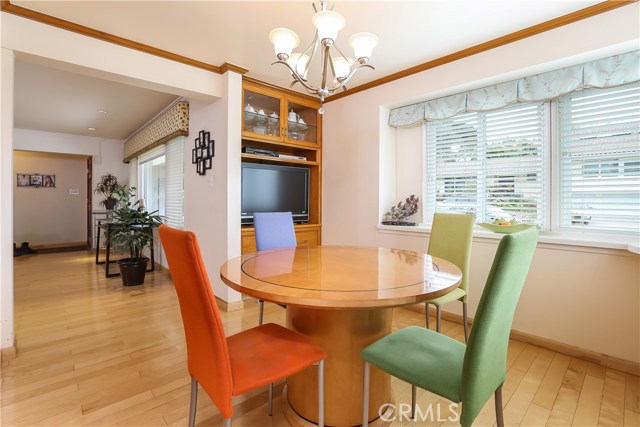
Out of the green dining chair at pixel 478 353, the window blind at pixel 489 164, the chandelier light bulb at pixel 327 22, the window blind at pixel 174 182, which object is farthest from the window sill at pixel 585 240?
the window blind at pixel 174 182

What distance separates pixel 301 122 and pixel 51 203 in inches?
263

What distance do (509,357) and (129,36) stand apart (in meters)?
3.79

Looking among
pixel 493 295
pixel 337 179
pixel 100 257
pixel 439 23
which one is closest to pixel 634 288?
pixel 493 295

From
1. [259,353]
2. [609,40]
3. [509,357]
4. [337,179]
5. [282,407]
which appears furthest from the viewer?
[337,179]

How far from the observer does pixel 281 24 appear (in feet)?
7.50

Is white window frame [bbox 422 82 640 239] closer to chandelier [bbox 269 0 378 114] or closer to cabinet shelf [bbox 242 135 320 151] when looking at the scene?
chandelier [bbox 269 0 378 114]

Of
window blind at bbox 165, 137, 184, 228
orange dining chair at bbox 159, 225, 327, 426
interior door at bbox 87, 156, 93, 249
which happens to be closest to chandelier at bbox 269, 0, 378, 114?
orange dining chair at bbox 159, 225, 327, 426

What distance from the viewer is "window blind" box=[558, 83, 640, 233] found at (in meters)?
2.12

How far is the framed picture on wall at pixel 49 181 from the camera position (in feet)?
22.6

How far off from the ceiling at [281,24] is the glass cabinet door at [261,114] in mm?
241

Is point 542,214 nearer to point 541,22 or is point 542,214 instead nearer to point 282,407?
point 541,22

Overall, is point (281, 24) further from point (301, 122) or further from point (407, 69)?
point (301, 122)

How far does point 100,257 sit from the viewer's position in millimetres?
5840

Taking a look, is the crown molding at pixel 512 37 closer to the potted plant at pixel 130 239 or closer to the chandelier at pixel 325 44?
the chandelier at pixel 325 44
